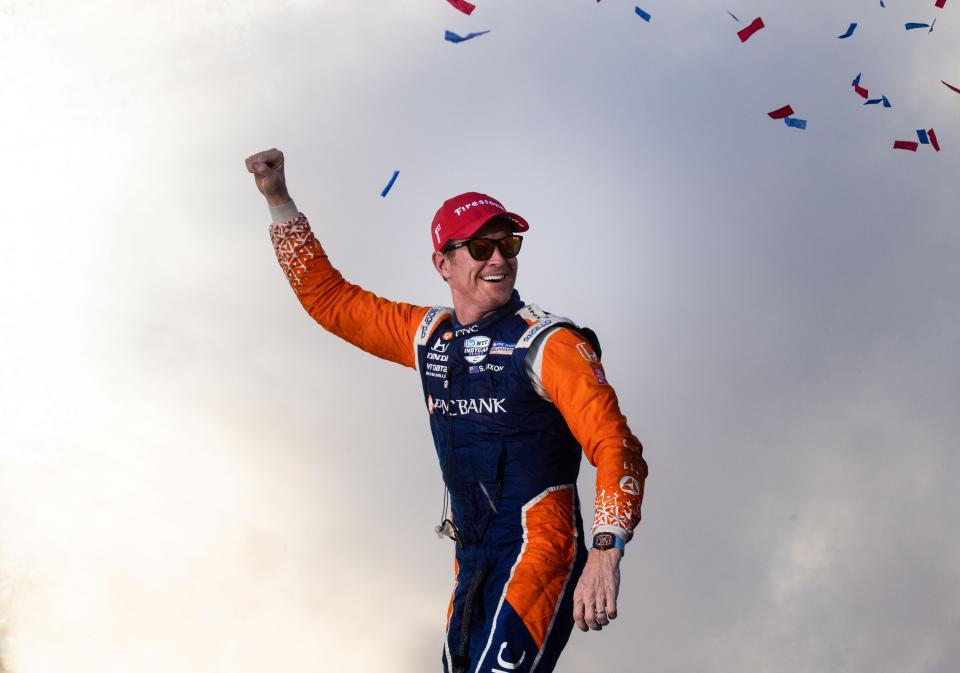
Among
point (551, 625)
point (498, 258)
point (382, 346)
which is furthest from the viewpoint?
point (382, 346)

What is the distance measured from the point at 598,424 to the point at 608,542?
50 cm

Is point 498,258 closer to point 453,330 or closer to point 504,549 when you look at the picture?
point 453,330

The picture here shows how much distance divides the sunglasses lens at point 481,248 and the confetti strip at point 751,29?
131 inches

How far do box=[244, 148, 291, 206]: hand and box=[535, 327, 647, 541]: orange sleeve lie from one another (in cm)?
178

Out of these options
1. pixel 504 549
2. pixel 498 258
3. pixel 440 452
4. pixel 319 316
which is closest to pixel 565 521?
pixel 504 549

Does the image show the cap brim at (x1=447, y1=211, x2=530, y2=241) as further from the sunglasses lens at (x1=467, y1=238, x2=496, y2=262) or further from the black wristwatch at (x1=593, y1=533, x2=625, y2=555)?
the black wristwatch at (x1=593, y1=533, x2=625, y2=555)

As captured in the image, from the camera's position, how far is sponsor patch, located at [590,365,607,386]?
543 centimetres

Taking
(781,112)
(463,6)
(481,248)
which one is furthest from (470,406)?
(781,112)

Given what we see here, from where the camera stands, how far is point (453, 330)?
605cm

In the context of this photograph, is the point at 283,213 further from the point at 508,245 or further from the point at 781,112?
the point at 781,112

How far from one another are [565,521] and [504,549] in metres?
0.28

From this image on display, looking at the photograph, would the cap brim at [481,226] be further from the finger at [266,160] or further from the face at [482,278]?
the finger at [266,160]

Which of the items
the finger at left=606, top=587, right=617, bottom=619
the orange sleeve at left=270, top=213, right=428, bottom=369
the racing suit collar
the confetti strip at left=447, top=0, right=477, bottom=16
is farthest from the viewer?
the confetti strip at left=447, top=0, right=477, bottom=16

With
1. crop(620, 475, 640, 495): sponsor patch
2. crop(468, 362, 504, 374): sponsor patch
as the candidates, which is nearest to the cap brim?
crop(468, 362, 504, 374): sponsor patch
